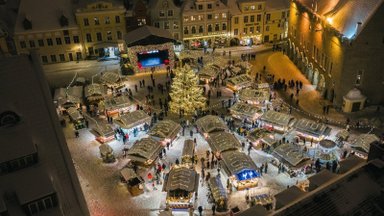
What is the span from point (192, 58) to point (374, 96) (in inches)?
1110

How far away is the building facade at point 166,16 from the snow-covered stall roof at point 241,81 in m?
20.2

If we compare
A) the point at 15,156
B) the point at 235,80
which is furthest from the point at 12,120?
the point at 235,80

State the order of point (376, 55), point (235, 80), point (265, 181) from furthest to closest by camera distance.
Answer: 1. point (235, 80)
2. point (376, 55)
3. point (265, 181)

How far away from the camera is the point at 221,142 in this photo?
142 feet

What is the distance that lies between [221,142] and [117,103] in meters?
16.3

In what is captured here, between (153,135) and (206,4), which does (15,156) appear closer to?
(153,135)

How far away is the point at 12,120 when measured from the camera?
28.2m

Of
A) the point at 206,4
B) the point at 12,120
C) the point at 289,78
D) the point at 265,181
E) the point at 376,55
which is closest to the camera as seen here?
the point at 12,120

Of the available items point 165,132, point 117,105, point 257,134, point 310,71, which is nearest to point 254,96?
point 257,134

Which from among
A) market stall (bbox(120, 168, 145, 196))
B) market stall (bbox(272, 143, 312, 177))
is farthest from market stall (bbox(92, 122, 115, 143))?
market stall (bbox(272, 143, 312, 177))

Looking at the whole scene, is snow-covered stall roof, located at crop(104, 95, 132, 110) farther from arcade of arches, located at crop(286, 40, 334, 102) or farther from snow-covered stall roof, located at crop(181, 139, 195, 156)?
arcade of arches, located at crop(286, 40, 334, 102)

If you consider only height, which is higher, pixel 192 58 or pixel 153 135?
pixel 192 58

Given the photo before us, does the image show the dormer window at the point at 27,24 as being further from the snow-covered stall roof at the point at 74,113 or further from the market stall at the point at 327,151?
the market stall at the point at 327,151

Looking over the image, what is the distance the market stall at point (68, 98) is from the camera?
53406 mm
